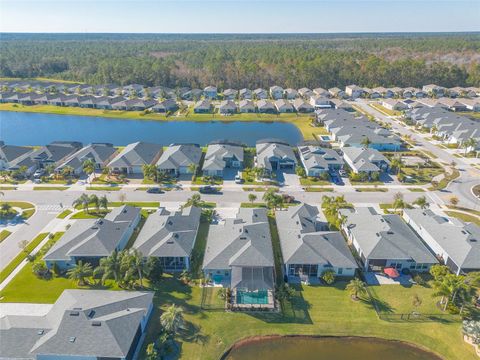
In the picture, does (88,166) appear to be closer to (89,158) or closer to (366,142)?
(89,158)

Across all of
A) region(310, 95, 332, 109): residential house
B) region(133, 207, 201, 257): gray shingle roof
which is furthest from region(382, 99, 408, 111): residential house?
region(133, 207, 201, 257): gray shingle roof

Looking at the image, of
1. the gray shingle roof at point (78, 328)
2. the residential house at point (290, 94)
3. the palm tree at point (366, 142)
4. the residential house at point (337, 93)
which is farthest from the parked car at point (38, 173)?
the residential house at point (337, 93)

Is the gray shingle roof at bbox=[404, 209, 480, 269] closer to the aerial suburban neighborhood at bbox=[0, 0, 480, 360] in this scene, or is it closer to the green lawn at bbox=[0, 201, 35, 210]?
the aerial suburban neighborhood at bbox=[0, 0, 480, 360]

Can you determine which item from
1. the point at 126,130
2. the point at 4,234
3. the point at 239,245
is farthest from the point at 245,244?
the point at 126,130

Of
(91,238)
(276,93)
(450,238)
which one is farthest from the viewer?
(276,93)

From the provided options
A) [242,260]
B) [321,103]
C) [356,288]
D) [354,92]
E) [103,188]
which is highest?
[354,92]

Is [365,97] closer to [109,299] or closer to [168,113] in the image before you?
[168,113]
